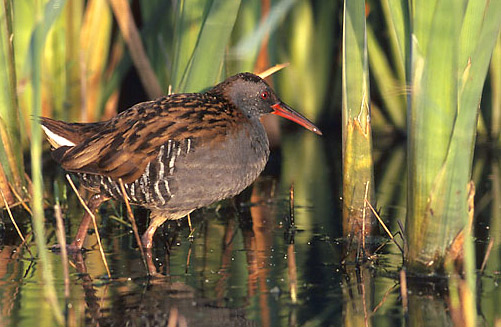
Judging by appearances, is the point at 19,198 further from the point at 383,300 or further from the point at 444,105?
the point at 444,105

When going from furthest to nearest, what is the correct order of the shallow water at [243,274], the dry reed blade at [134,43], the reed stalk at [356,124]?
the dry reed blade at [134,43] → the reed stalk at [356,124] → the shallow water at [243,274]

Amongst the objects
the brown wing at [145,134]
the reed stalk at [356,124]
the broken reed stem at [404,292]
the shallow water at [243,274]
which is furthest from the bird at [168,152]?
the broken reed stem at [404,292]

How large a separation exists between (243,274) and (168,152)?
0.84 meters

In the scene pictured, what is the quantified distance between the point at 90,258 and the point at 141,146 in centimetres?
68

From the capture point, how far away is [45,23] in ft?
11.0

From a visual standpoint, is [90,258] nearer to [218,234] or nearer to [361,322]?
[218,234]

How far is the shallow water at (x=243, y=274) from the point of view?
3887 millimetres

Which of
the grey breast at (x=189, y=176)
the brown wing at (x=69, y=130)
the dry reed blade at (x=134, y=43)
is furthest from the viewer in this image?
the dry reed blade at (x=134, y=43)

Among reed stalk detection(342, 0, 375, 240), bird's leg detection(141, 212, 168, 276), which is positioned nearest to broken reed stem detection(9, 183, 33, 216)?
bird's leg detection(141, 212, 168, 276)

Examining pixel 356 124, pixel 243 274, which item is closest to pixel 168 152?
pixel 243 274

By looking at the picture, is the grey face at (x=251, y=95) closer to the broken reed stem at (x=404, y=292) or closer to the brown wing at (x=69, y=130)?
the brown wing at (x=69, y=130)

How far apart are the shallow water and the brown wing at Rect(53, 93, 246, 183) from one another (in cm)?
50

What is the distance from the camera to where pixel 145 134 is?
500 cm

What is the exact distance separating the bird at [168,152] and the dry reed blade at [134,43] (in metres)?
1.86
